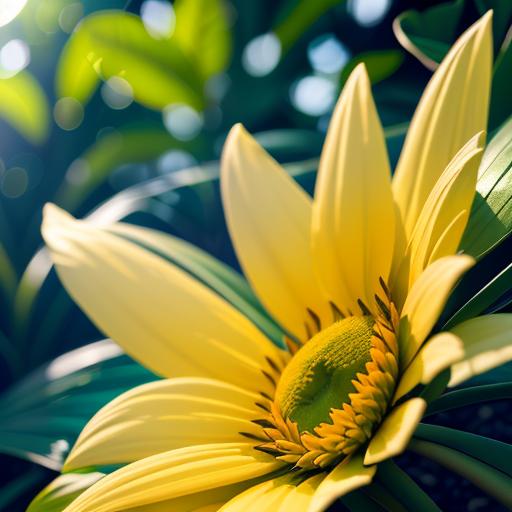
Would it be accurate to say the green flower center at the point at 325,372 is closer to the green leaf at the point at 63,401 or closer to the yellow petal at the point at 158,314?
the yellow petal at the point at 158,314

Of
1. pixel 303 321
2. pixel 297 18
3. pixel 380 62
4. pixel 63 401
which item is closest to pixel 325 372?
pixel 303 321

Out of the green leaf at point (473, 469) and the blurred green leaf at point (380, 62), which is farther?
the blurred green leaf at point (380, 62)

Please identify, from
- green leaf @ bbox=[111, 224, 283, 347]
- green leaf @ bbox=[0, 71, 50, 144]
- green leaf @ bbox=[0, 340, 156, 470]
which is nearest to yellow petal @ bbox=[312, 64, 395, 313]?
green leaf @ bbox=[111, 224, 283, 347]

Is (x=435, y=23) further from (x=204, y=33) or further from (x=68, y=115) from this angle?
(x=68, y=115)

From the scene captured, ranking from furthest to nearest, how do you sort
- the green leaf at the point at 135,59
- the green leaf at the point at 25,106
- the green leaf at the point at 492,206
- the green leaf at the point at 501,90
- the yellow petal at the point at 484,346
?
the green leaf at the point at 25,106 → the green leaf at the point at 135,59 → the green leaf at the point at 501,90 → the green leaf at the point at 492,206 → the yellow petal at the point at 484,346

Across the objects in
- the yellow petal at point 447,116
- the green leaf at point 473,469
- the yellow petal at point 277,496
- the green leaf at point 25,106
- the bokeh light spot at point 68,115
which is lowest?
the green leaf at point 473,469

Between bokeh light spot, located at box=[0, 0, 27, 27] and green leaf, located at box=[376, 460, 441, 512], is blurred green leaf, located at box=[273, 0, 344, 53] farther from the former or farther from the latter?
green leaf, located at box=[376, 460, 441, 512]

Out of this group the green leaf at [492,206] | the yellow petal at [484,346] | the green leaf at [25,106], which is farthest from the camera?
the green leaf at [25,106]

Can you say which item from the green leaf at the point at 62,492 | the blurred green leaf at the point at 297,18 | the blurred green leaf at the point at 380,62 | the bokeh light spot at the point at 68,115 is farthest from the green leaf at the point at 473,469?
the bokeh light spot at the point at 68,115
